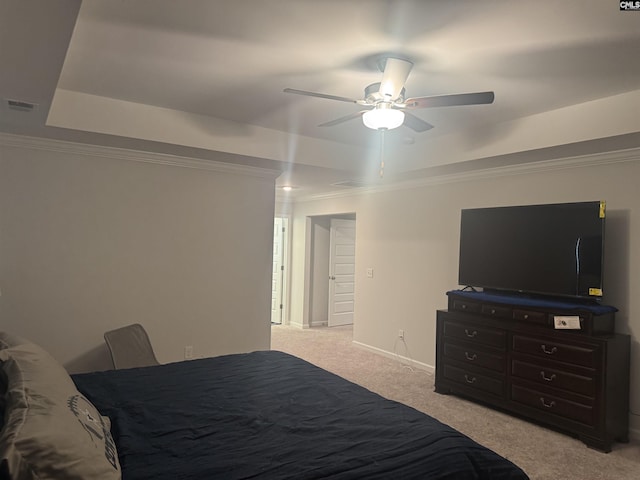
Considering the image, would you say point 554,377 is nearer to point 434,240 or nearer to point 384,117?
point 434,240

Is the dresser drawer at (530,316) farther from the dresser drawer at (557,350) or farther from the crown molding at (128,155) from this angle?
the crown molding at (128,155)

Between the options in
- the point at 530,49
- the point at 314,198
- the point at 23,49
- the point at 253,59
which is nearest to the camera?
the point at 23,49

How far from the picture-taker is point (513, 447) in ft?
10.9

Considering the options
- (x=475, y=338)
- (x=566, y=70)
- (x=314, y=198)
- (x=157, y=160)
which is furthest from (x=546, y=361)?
(x=314, y=198)

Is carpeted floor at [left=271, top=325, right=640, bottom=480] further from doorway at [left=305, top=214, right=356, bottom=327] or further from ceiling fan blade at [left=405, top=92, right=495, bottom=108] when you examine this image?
ceiling fan blade at [left=405, top=92, right=495, bottom=108]

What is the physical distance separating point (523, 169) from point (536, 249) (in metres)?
0.88

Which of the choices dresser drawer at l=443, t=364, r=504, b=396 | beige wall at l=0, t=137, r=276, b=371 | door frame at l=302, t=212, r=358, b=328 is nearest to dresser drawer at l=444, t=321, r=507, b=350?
dresser drawer at l=443, t=364, r=504, b=396

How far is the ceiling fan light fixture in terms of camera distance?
2695 millimetres

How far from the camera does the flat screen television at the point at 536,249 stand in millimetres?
3594

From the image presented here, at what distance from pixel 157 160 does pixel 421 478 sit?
145 inches

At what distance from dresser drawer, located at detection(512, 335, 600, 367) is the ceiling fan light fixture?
2.27 m

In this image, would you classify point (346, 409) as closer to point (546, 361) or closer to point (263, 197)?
point (546, 361)

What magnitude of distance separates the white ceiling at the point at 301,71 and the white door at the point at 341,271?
3.50m

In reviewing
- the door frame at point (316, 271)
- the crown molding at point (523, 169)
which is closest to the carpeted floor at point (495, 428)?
the door frame at point (316, 271)
